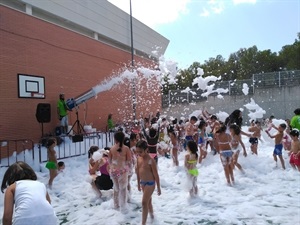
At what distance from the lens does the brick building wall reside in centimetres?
1204

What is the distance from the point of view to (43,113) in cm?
1280

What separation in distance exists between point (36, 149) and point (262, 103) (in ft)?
59.2

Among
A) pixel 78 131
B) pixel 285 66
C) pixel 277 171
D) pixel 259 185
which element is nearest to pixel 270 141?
pixel 277 171

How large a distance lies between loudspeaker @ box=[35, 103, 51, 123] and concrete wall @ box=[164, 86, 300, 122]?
14.3m

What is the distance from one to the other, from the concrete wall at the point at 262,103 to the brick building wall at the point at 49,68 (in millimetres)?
7867

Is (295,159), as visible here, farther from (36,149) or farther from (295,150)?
(36,149)

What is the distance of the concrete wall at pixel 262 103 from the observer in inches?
933

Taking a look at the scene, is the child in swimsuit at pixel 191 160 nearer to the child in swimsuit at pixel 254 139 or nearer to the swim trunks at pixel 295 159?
the swim trunks at pixel 295 159

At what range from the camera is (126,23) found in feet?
67.3

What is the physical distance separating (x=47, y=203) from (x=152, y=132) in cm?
642

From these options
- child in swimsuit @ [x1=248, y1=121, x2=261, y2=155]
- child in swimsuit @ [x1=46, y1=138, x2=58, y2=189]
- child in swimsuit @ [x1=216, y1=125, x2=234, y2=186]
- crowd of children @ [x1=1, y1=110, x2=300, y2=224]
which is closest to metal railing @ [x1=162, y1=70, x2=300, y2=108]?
child in swimsuit @ [x1=248, y1=121, x2=261, y2=155]

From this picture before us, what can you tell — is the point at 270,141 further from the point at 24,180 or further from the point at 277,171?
the point at 24,180

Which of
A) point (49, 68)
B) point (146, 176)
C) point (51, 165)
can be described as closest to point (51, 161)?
point (51, 165)

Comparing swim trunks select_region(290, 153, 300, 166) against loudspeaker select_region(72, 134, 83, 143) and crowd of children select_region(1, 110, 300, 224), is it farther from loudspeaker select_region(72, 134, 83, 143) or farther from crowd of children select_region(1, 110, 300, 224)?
loudspeaker select_region(72, 134, 83, 143)
